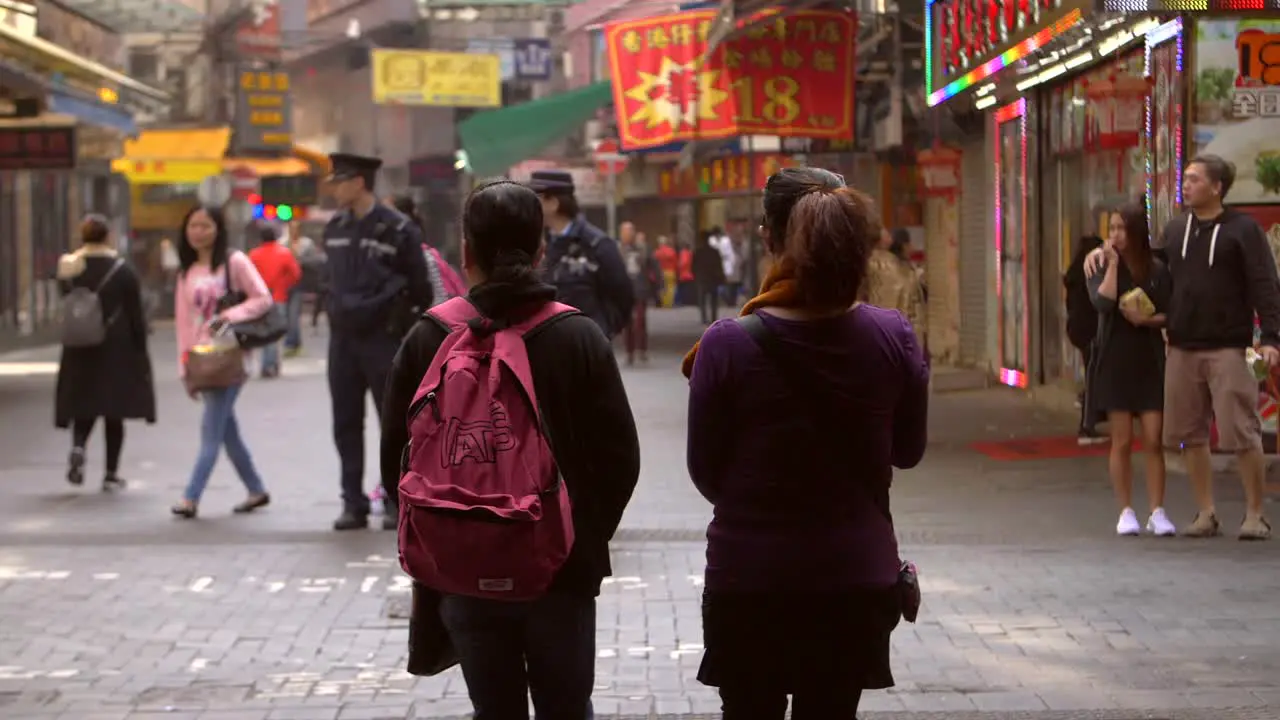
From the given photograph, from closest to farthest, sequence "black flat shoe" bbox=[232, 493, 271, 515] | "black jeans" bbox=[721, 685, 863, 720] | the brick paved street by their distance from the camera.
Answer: "black jeans" bbox=[721, 685, 863, 720], the brick paved street, "black flat shoe" bbox=[232, 493, 271, 515]

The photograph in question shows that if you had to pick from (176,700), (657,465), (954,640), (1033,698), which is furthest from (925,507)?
(176,700)

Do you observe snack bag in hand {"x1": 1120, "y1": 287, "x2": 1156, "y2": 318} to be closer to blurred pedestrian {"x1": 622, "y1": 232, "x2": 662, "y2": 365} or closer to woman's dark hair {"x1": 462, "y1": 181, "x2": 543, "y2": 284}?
woman's dark hair {"x1": 462, "y1": 181, "x2": 543, "y2": 284}

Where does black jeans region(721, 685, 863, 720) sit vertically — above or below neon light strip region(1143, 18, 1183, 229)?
below

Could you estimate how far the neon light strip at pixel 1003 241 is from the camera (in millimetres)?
18891

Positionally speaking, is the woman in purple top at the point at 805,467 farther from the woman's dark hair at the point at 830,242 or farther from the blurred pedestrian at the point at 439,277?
the blurred pedestrian at the point at 439,277

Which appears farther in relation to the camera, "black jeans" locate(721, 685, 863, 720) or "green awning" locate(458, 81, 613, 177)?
"green awning" locate(458, 81, 613, 177)

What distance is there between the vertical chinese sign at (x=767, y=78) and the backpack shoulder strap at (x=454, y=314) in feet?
54.8

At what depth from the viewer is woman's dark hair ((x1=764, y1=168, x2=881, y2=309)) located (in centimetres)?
412

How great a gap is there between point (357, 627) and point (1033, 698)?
9.04 ft

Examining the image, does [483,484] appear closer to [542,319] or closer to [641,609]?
[542,319]

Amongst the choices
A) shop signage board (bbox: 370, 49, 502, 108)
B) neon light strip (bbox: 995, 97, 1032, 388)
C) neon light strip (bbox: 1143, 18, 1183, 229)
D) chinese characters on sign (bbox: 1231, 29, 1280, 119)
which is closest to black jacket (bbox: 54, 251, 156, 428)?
neon light strip (bbox: 1143, 18, 1183, 229)

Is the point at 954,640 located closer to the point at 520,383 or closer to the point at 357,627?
the point at 357,627

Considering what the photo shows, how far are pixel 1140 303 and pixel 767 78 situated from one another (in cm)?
1166

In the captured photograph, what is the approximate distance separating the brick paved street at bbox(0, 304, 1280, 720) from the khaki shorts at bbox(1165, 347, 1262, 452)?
0.51 metres
